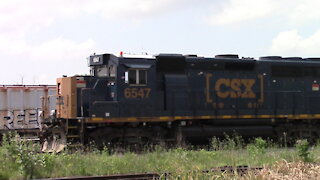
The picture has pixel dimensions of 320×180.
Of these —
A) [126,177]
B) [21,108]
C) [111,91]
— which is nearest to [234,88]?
[111,91]

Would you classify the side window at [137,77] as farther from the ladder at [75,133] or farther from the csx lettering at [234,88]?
the csx lettering at [234,88]

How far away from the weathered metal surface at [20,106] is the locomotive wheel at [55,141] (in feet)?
14.9

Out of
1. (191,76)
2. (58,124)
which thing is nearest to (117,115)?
(58,124)

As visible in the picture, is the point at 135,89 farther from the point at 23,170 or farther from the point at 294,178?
the point at 294,178

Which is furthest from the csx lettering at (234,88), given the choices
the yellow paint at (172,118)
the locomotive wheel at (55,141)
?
the locomotive wheel at (55,141)

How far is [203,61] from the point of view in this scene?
17.6 meters

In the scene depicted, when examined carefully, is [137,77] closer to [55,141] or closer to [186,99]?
[186,99]

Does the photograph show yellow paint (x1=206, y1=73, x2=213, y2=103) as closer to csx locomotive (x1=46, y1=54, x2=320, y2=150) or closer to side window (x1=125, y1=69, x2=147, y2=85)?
csx locomotive (x1=46, y1=54, x2=320, y2=150)

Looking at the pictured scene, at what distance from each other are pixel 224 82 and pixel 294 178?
960cm

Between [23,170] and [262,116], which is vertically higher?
[262,116]

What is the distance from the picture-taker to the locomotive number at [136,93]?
1614 centimetres

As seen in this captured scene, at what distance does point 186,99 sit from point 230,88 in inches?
77.5

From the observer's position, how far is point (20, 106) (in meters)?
21.4

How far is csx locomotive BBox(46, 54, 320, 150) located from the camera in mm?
16047
